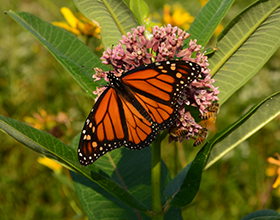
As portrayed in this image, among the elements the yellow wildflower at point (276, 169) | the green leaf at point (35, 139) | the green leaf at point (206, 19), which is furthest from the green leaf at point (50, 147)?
the yellow wildflower at point (276, 169)

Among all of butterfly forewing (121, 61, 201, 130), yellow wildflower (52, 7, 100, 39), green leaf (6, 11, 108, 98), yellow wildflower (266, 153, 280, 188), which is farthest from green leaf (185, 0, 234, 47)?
yellow wildflower (52, 7, 100, 39)

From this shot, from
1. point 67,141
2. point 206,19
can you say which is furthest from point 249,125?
point 67,141

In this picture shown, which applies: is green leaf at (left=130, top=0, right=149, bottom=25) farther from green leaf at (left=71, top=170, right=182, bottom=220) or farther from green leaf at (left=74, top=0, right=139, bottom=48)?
green leaf at (left=71, top=170, right=182, bottom=220)

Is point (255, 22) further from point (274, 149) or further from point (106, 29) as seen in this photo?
point (274, 149)

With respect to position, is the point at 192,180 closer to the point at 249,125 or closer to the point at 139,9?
the point at 249,125

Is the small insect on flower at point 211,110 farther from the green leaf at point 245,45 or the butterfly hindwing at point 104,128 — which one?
the butterfly hindwing at point 104,128

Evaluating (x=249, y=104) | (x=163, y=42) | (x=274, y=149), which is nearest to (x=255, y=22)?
(x=163, y=42)
